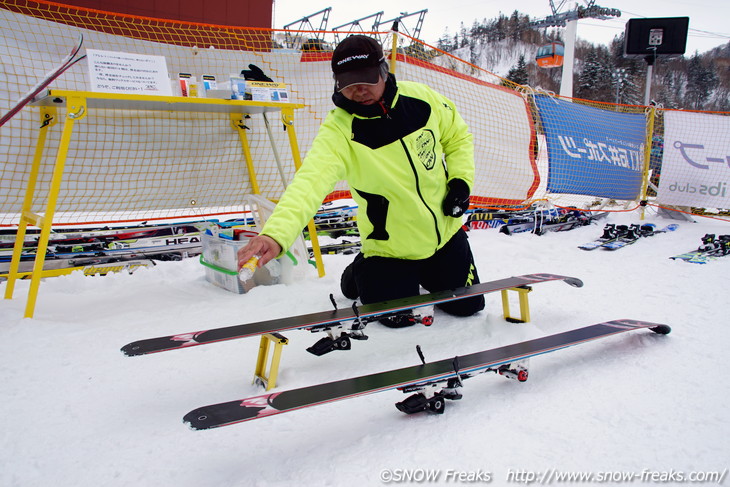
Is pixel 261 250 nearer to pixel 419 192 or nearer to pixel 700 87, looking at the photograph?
pixel 419 192

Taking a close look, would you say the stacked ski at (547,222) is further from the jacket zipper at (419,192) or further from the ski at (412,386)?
the ski at (412,386)

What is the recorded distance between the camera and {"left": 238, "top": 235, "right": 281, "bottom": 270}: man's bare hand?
157cm

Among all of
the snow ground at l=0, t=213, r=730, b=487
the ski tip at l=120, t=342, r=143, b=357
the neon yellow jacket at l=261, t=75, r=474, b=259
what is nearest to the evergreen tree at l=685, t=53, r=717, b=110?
the neon yellow jacket at l=261, t=75, r=474, b=259

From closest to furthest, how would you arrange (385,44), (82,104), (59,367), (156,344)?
(156,344) → (59,367) → (82,104) → (385,44)

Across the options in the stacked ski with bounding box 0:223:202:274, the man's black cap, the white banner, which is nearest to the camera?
the man's black cap

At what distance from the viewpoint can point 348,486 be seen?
4.28 feet

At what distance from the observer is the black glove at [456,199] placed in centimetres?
269

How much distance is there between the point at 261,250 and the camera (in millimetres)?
1628

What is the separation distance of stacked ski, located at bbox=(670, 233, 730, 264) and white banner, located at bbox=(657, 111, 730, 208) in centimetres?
201

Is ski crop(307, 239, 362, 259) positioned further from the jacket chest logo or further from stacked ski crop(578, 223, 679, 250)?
stacked ski crop(578, 223, 679, 250)

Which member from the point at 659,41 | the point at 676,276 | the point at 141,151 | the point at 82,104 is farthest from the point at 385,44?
the point at 659,41

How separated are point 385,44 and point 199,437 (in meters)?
4.09

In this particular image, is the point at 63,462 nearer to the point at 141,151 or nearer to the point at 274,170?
the point at 141,151

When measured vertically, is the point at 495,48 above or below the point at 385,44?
above
